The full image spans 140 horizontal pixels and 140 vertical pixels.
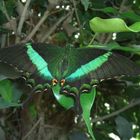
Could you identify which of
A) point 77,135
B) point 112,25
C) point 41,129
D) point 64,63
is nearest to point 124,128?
point 77,135

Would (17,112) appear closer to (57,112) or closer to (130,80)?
(57,112)

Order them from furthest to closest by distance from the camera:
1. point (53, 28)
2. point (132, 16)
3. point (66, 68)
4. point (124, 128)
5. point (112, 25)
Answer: point (124, 128) < point (53, 28) < point (132, 16) < point (66, 68) < point (112, 25)

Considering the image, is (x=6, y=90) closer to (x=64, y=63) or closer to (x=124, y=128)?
(x=64, y=63)

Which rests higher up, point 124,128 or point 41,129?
point 41,129

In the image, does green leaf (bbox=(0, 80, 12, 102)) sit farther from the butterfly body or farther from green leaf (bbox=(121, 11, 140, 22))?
green leaf (bbox=(121, 11, 140, 22))

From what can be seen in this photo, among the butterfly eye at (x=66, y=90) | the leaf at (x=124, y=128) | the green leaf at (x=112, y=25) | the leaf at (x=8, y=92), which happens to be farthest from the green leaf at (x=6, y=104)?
the leaf at (x=124, y=128)

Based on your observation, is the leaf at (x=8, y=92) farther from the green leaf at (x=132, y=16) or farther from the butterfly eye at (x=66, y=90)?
the green leaf at (x=132, y=16)
